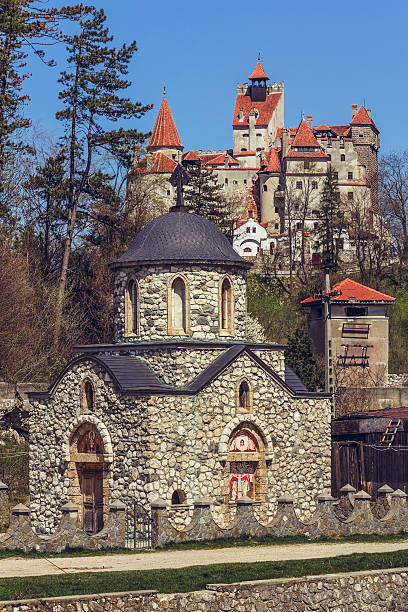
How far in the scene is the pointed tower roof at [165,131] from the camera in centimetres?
11450

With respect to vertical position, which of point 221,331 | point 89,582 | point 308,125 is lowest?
point 89,582

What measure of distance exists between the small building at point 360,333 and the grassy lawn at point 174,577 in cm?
3874

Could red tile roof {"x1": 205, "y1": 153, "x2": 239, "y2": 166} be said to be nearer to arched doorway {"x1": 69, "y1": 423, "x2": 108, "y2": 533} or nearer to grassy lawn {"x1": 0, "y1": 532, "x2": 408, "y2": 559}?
arched doorway {"x1": 69, "y1": 423, "x2": 108, "y2": 533}

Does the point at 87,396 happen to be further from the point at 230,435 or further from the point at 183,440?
the point at 230,435

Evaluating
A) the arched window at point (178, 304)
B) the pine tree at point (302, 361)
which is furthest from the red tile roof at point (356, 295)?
the arched window at point (178, 304)

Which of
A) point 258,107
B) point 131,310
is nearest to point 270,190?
point 258,107

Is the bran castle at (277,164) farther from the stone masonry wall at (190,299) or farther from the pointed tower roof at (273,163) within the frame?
the stone masonry wall at (190,299)

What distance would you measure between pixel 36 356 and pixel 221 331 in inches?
599

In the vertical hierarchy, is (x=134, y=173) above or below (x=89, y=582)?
above

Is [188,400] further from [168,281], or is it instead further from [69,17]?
[69,17]

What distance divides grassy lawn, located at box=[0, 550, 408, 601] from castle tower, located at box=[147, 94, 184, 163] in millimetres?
91041

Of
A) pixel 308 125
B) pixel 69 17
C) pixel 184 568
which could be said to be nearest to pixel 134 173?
pixel 69 17

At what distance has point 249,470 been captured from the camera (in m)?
32.2

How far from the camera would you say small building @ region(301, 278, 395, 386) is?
62969mm
